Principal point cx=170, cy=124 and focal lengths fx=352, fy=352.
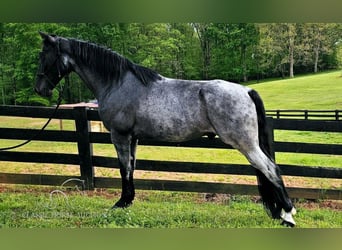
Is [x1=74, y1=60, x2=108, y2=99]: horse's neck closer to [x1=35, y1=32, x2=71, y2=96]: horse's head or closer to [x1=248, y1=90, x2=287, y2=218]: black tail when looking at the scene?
[x1=35, y1=32, x2=71, y2=96]: horse's head

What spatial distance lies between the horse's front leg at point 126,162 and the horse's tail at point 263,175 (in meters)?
1.04

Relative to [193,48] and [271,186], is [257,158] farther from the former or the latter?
[193,48]

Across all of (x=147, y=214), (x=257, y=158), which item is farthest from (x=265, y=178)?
(x=147, y=214)

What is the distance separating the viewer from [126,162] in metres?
2.95

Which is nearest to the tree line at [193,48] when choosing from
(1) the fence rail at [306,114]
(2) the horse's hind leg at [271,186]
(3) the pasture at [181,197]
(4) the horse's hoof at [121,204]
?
(3) the pasture at [181,197]

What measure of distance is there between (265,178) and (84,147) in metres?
1.72

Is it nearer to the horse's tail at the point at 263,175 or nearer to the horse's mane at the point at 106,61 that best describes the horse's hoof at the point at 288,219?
the horse's tail at the point at 263,175

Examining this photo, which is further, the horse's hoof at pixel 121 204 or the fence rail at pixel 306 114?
the fence rail at pixel 306 114

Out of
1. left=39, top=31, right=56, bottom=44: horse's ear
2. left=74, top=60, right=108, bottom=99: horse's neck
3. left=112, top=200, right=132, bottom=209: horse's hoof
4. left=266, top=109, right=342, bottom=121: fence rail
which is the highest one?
left=39, top=31, right=56, bottom=44: horse's ear

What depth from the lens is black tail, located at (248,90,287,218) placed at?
270 centimetres

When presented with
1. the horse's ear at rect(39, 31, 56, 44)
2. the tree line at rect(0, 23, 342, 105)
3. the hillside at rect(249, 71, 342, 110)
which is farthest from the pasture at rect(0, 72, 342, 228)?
the horse's ear at rect(39, 31, 56, 44)

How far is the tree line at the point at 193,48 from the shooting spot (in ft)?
10.1

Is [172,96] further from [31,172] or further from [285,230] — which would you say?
[31,172]

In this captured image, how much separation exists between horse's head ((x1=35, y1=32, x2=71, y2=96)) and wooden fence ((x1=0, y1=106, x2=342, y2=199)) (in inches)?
18.5
